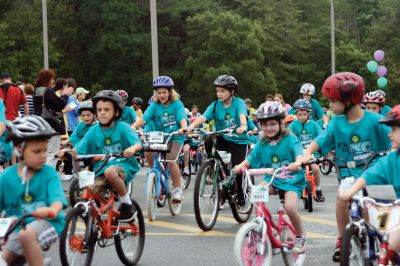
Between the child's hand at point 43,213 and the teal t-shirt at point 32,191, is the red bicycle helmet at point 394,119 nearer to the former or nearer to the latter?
the teal t-shirt at point 32,191

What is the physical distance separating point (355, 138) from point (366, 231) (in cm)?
167

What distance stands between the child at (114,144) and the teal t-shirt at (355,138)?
70.6 inches

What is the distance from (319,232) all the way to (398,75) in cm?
6623

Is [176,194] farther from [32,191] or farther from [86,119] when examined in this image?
[32,191]

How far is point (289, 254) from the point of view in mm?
7859

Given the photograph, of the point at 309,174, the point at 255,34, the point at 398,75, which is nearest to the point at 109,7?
the point at 255,34

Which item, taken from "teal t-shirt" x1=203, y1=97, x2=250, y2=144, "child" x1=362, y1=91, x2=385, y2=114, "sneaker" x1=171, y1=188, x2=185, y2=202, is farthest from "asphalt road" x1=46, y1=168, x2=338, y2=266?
"child" x1=362, y1=91, x2=385, y2=114

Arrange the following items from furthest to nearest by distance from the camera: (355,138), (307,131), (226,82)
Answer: (307,131)
(226,82)
(355,138)

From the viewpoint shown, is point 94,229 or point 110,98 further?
point 110,98

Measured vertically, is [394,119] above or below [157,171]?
above

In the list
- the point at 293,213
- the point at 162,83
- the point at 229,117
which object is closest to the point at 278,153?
the point at 293,213

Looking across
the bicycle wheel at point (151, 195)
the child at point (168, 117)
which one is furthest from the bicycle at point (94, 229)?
the child at point (168, 117)

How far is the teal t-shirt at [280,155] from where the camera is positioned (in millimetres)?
8117

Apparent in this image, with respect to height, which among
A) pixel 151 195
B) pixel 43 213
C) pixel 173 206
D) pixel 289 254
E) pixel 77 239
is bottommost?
pixel 289 254
